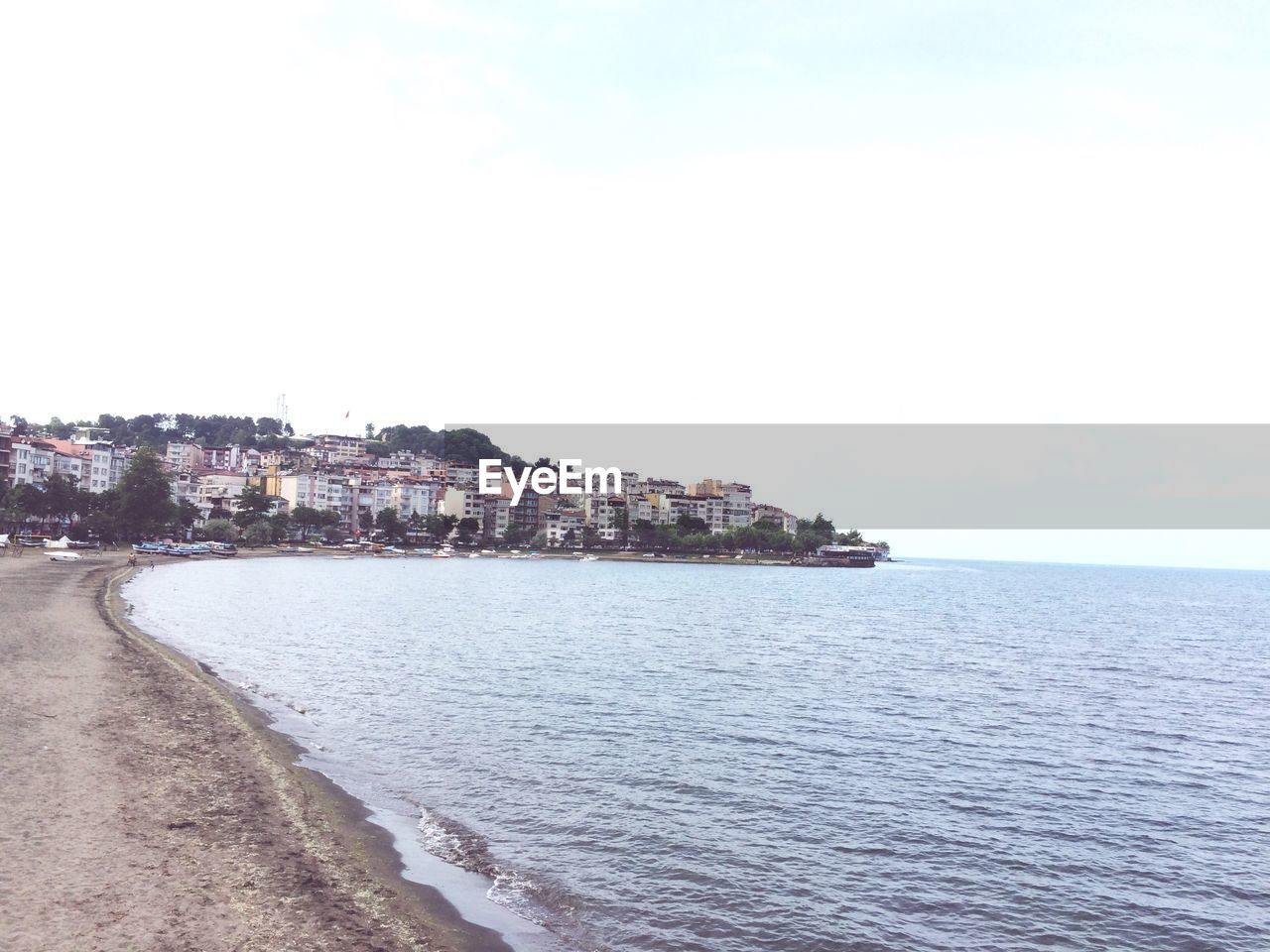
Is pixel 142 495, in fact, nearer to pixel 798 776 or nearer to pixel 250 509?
pixel 250 509

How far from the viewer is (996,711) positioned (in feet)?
105

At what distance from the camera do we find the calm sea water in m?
14.1

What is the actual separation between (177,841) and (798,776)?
532 inches

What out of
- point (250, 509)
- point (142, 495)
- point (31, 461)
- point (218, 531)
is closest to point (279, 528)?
point (250, 509)

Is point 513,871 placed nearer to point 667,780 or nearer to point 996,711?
point 667,780

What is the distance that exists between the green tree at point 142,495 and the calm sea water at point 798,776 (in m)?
72.9

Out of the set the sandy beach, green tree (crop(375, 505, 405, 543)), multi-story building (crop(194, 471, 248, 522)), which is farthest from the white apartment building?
the sandy beach

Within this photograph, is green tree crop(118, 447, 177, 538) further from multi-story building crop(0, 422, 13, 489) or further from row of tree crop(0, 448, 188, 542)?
multi-story building crop(0, 422, 13, 489)

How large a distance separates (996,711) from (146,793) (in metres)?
26.9

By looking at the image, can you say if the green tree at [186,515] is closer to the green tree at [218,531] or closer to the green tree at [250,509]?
the green tree at [218,531]

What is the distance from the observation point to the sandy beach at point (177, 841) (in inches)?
421

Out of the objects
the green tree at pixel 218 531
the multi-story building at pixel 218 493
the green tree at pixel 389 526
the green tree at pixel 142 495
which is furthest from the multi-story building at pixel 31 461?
the green tree at pixel 389 526

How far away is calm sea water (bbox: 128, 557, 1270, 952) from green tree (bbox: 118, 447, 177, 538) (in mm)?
72867

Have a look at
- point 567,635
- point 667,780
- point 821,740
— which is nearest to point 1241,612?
point 567,635
